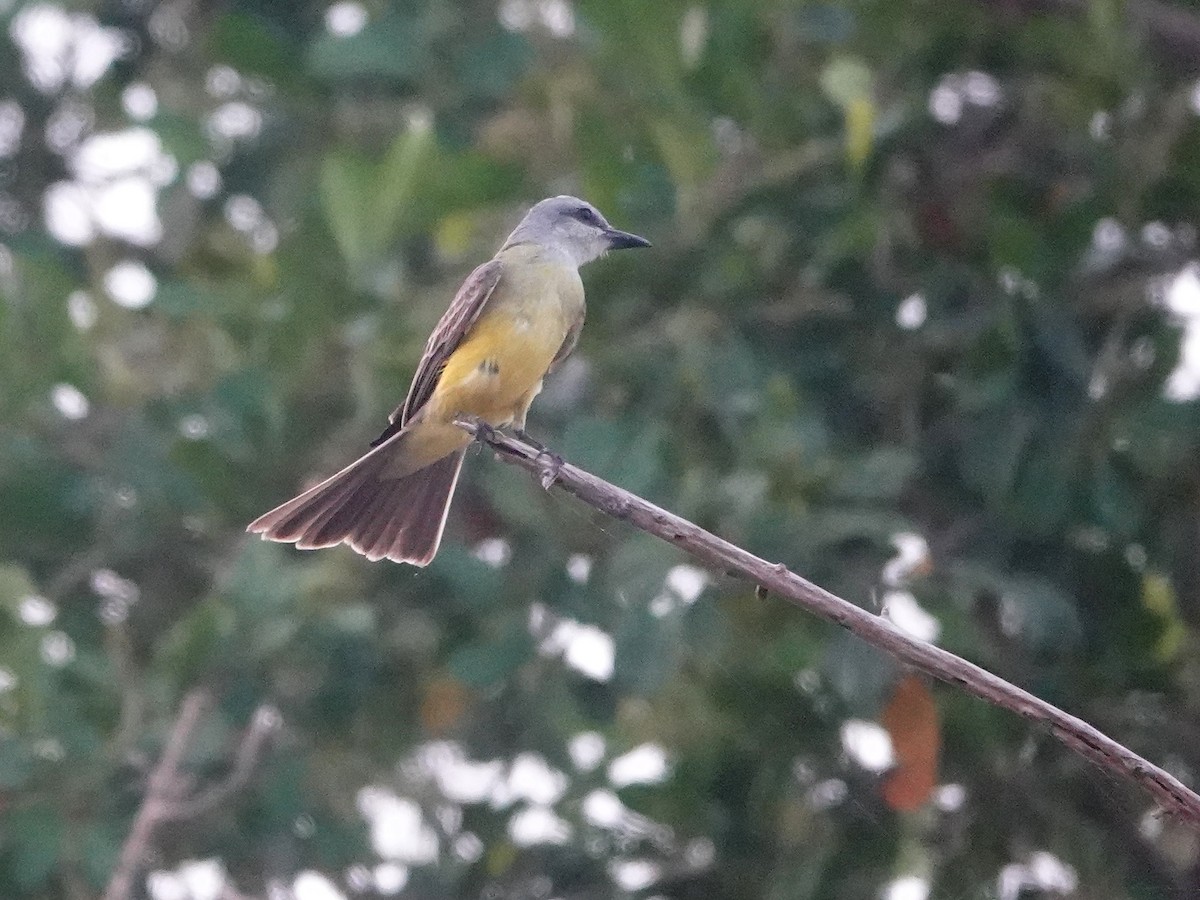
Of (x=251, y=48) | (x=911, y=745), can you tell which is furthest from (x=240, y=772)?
(x=251, y=48)

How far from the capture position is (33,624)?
4.46 meters

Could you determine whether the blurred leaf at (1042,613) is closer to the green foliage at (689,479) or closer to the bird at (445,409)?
the green foliage at (689,479)

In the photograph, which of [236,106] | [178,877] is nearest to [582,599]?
[178,877]

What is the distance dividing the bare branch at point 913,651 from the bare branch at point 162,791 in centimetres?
163

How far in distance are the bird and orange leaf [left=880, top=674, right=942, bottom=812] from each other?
3.71ft

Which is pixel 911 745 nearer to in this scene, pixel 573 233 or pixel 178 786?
pixel 573 233

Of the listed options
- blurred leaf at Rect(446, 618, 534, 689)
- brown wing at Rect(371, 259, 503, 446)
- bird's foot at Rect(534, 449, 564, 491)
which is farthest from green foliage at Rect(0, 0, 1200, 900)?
bird's foot at Rect(534, 449, 564, 491)

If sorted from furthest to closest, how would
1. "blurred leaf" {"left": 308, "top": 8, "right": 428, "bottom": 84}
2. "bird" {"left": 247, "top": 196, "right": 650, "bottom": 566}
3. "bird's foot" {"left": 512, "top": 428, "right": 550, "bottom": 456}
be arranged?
"blurred leaf" {"left": 308, "top": 8, "right": 428, "bottom": 84} → "bird" {"left": 247, "top": 196, "right": 650, "bottom": 566} → "bird's foot" {"left": 512, "top": 428, "right": 550, "bottom": 456}

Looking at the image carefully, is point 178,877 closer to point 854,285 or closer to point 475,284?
point 475,284

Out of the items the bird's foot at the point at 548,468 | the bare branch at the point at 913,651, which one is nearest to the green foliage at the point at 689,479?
the bird's foot at the point at 548,468

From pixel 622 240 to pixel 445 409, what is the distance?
86cm

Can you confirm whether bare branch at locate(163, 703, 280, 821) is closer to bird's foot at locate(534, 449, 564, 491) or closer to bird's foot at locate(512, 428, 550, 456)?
bird's foot at locate(512, 428, 550, 456)

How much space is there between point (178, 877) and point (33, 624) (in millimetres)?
922

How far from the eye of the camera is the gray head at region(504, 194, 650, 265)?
182 inches
